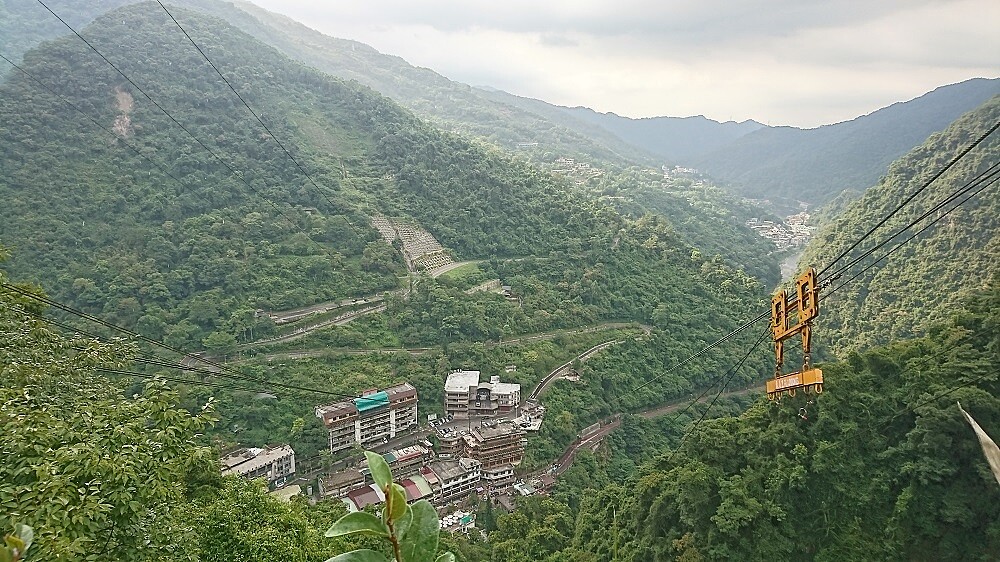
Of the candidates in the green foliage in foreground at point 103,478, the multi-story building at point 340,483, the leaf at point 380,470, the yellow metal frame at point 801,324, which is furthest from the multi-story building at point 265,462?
the leaf at point 380,470

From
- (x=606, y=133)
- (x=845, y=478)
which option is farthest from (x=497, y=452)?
(x=606, y=133)

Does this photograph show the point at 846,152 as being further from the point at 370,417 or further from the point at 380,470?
the point at 380,470

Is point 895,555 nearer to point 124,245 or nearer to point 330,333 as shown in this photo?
point 330,333

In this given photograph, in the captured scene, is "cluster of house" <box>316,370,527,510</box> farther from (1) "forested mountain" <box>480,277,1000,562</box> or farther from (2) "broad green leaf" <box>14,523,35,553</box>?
(2) "broad green leaf" <box>14,523,35,553</box>

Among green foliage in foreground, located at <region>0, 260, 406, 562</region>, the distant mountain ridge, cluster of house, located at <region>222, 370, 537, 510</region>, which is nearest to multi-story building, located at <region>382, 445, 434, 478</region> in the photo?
cluster of house, located at <region>222, 370, 537, 510</region>

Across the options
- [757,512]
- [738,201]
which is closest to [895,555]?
[757,512]
